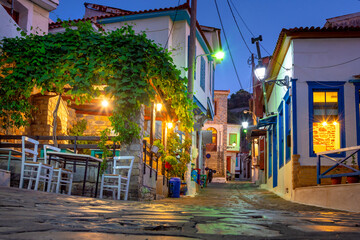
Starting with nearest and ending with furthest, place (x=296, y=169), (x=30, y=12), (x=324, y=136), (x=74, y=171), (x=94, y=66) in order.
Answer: (x=74, y=171)
(x=94, y=66)
(x=296, y=169)
(x=324, y=136)
(x=30, y=12)

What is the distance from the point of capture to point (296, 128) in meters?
12.0

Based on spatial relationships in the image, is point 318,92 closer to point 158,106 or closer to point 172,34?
point 158,106

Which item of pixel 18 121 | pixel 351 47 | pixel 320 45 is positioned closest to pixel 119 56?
pixel 18 121

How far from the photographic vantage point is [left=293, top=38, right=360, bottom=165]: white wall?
11.9 metres

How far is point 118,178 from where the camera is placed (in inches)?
343

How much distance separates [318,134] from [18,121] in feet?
30.9

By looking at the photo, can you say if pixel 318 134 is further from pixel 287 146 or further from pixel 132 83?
pixel 132 83

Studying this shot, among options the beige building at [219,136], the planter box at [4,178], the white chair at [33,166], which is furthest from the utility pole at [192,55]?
the beige building at [219,136]

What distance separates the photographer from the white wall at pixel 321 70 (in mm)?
11898

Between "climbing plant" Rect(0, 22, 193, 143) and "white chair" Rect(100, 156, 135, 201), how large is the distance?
0.54 meters

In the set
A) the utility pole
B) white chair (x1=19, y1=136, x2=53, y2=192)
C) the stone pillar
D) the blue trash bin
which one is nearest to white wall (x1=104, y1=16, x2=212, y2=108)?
the utility pole

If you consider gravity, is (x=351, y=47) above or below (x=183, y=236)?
above

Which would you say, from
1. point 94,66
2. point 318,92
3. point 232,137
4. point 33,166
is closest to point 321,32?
point 318,92

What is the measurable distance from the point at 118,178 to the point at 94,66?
2615 millimetres
